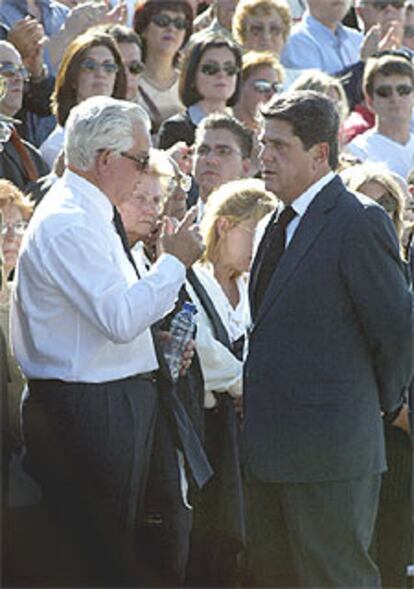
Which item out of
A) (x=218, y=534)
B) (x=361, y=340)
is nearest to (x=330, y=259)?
(x=361, y=340)

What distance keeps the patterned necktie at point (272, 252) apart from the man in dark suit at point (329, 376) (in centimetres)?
4

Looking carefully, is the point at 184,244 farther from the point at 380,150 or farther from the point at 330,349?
the point at 380,150

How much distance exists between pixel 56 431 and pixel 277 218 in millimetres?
1134

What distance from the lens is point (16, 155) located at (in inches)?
279

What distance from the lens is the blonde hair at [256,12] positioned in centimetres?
935

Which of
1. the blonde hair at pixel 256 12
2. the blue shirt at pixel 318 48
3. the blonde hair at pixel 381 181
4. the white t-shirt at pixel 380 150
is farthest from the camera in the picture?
the blue shirt at pixel 318 48

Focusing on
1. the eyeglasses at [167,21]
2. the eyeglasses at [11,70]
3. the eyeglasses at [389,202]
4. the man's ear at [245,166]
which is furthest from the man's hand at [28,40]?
the eyeglasses at [389,202]

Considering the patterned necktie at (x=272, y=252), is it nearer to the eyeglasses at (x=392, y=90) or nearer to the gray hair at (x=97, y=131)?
the gray hair at (x=97, y=131)

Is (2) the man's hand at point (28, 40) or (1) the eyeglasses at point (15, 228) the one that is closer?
(1) the eyeglasses at point (15, 228)

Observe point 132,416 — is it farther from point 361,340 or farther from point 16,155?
point 16,155

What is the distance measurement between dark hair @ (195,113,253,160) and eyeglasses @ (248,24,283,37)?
6.34 feet

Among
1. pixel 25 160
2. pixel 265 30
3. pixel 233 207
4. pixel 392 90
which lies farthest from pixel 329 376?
pixel 265 30

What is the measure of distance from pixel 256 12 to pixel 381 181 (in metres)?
3.07

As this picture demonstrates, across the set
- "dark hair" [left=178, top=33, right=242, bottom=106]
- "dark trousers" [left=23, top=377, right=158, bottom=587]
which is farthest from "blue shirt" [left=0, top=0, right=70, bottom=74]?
"dark trousers" [left=23, top=377, right=158, bottom=587]
